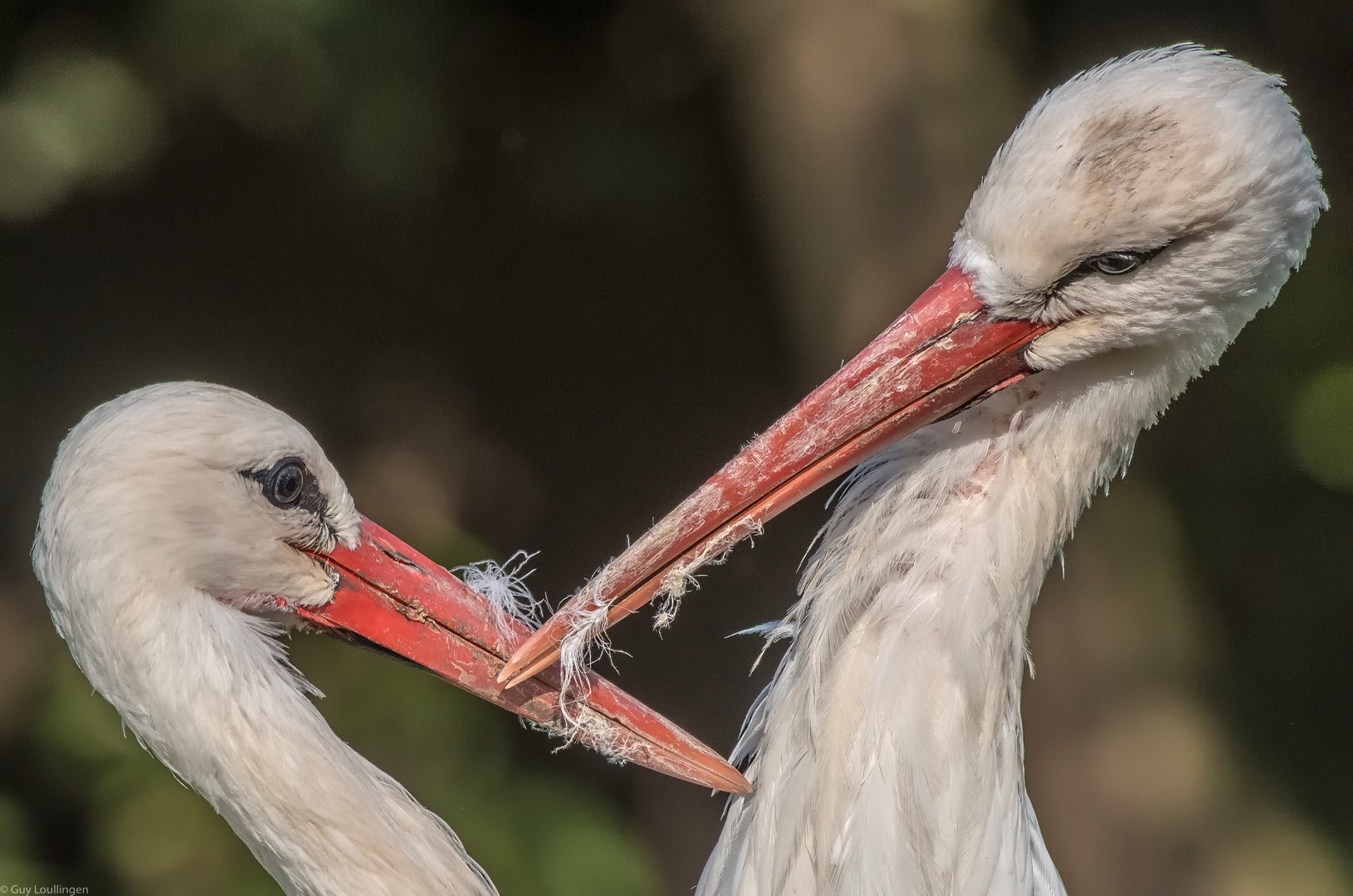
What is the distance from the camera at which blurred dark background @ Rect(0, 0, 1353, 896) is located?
1.76 meters

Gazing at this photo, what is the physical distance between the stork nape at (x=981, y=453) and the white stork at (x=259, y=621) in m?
0.09

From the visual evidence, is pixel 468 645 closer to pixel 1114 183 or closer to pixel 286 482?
pixel 286 482

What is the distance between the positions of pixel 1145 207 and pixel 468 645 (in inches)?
25.8

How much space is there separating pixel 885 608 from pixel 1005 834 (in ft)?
0.72

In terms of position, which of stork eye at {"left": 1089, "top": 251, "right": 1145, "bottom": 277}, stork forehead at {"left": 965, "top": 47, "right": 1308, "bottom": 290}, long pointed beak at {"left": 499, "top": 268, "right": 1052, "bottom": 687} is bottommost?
long pointed beak at {"left": 499, "top": 268, "right": 1052, "bottom": 687}

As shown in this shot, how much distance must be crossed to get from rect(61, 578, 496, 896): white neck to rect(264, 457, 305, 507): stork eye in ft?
0.33

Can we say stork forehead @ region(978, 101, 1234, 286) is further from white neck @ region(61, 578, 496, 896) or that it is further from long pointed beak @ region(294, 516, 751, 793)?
white neck @ region(61, 578, 496, 896)

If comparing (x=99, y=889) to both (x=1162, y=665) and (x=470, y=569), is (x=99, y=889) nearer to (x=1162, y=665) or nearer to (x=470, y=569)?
(x=470, y=569)

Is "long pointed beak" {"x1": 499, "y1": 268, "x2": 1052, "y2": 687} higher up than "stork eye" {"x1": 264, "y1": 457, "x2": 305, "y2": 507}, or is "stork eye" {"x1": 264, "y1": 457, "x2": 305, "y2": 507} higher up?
"stork eye" {"x1": 264, "y1": 457, "x2": 305, "y2": 507}

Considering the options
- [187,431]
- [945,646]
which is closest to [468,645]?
[187,431]

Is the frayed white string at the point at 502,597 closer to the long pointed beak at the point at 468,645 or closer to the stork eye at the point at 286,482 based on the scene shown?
the long pointed beak at the point at 468,645

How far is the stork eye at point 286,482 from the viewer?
0.95m

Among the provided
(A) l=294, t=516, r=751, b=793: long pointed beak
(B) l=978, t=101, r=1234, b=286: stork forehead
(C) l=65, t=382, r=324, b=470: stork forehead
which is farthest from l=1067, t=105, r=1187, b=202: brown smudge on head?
(C) l=65, t=382, r=324, b=470: stork forehead

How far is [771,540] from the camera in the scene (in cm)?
234
